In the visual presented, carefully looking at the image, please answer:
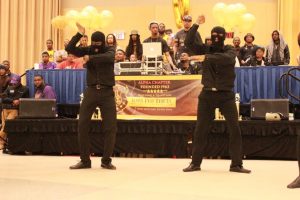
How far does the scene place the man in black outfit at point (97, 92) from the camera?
720 cm

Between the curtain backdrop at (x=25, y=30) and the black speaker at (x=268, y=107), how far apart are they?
35.3 ft

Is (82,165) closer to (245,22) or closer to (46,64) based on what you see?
(46,64)

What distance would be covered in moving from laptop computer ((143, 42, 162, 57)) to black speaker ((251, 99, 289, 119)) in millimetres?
1962

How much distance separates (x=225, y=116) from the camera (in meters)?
7.02

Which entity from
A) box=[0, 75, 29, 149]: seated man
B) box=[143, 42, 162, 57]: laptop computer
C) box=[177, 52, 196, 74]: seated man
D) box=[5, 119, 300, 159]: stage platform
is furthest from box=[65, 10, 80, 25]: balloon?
box=[143, 42, 162, 57]: laptop computer

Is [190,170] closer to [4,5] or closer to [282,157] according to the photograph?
[282,157]

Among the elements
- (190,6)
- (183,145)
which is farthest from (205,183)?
(190,6)

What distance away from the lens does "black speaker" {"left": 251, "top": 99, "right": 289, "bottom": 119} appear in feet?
30.3

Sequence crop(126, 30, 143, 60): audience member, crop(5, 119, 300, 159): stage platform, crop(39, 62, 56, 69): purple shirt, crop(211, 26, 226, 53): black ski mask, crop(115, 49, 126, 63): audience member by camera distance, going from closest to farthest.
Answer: crop(211, 26, 226, 53): black ski mask
crop(5, 119, 300, 159): stage platform
crop(115, 49, 126, 63): audience member
crop(126, 30, 143, 60): audience member
crop(39, 62, 56, 69): purple shirt

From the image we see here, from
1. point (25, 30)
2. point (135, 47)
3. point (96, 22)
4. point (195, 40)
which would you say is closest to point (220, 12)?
point (96, 22)

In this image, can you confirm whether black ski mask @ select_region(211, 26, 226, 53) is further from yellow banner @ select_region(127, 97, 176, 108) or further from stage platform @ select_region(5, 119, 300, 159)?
yellow banner @ select_region(127, 97, 176, 108)

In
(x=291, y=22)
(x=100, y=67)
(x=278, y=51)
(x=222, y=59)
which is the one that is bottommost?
(x=100, y=67)

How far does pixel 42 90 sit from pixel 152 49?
257 cm

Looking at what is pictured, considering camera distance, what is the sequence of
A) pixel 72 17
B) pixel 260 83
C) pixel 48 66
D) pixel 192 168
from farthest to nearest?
pixel 72 17 → pixel 48 66 → pixel 260 83 → pixel 192 168
